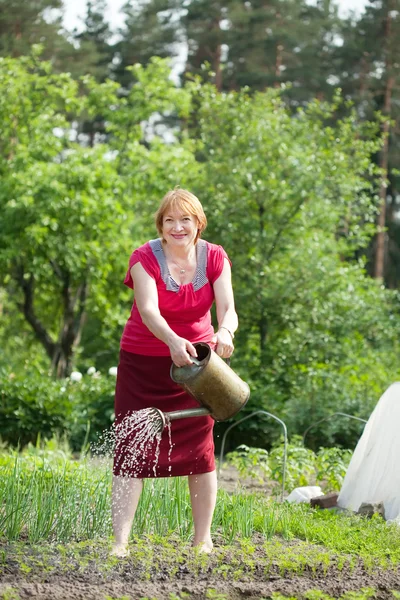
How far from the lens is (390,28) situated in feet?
68.2

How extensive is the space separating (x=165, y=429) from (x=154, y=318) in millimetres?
473

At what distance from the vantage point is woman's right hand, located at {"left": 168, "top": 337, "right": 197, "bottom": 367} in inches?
127

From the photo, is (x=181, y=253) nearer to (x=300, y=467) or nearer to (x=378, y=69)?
(x=300, y=467)

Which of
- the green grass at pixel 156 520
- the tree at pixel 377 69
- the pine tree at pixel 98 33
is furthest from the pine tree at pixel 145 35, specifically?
the green grass at pixel 156 520

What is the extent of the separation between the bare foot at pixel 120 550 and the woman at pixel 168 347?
2.8 inches

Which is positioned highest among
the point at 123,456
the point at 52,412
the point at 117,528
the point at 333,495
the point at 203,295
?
the point at 203,295

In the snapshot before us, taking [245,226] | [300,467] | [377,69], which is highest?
[245,226]

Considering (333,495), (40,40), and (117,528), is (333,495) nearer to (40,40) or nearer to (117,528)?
(117,528)

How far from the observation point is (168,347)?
349 cm

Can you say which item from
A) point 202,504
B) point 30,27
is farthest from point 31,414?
point 30,27

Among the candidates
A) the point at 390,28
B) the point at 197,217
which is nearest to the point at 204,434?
the point at 197,217

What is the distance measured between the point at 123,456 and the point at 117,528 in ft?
0.90

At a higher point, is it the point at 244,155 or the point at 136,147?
the point at 244,155

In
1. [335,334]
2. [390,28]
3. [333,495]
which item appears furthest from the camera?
[390,28]
